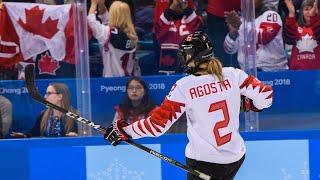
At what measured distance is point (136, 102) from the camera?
557 cm

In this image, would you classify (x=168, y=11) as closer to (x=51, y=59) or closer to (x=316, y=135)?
(x=51, y=59)

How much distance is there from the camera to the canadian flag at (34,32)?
18.4ft

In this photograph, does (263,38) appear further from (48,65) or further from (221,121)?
(221,121)

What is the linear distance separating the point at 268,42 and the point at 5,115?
1.90 m

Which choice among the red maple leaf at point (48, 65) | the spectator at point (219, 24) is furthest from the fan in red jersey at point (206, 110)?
the red maple leaf at point (48, 65)

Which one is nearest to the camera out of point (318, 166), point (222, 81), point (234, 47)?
point (222, 81)

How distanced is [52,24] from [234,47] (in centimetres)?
128

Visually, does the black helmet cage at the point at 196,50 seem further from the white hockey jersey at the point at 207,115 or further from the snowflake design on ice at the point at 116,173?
the snowflake design on ice at the point at 116,173

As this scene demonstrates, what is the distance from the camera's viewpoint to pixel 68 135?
5477mm

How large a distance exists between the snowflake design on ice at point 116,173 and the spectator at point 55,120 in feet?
1.26

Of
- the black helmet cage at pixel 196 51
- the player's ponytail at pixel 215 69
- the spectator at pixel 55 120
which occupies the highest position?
the black helmet cage at pixel 196 51

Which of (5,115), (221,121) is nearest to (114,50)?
(5,115)

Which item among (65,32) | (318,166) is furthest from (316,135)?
(65,32)

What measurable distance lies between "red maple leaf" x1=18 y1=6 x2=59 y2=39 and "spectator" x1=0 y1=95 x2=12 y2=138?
0.53 metres
